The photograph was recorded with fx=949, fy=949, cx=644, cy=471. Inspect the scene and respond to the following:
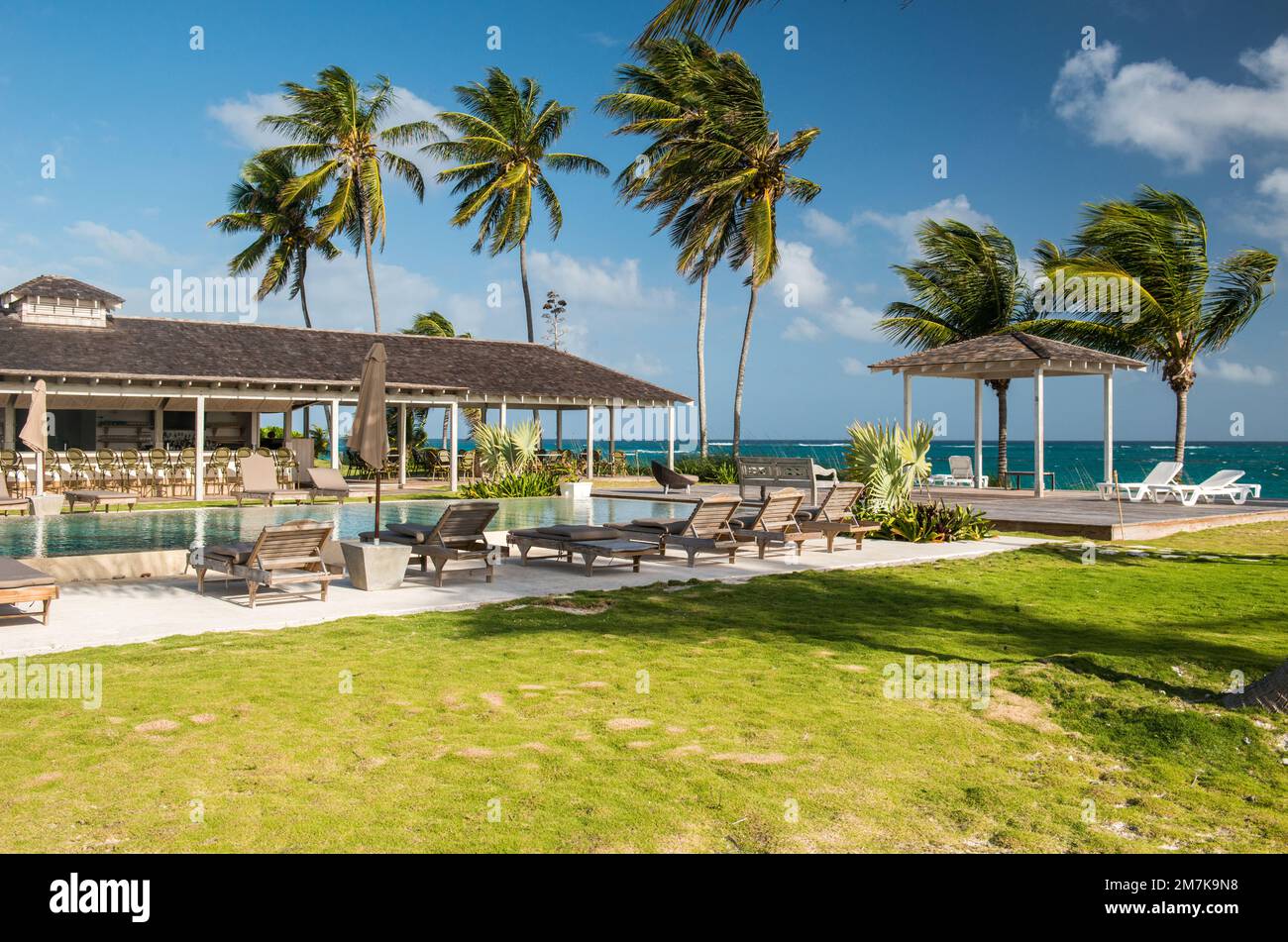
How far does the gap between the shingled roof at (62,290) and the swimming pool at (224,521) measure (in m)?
9.59

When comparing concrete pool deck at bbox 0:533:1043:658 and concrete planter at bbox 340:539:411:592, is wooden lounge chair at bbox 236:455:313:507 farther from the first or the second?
concrete planter at bbox 340:539:411:592

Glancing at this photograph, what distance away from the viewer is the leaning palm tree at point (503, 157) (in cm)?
3406

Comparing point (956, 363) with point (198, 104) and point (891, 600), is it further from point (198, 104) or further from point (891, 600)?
point (198, 104)

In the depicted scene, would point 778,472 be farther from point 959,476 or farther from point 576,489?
point 959,476

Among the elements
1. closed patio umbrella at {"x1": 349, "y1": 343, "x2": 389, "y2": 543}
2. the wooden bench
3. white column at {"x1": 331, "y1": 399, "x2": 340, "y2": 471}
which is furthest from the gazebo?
closed patio umbrella at {"x1": 349, "y1": 343, "x2": 389, "y2": 543}

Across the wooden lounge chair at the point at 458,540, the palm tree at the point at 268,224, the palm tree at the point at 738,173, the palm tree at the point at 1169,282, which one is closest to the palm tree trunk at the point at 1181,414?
the palm tree at the point at 1169,282

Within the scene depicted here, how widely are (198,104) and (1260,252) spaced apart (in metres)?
29.1

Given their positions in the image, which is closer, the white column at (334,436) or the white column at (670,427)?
the white column at (334,436)

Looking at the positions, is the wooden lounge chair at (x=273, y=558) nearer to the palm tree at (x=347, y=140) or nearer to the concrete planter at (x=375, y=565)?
the concrete planter at (x=375, y=565)

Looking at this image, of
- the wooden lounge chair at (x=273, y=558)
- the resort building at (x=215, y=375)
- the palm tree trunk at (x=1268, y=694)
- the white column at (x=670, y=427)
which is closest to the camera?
the palm tree trunk at (x=1268, y=694)

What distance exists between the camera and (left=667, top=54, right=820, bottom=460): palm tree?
28.0 metres

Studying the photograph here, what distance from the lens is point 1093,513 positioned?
55.6ft

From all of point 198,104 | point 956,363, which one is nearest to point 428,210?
point 198,104

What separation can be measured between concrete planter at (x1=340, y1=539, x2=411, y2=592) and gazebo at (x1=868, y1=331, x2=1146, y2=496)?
50.1 feet
